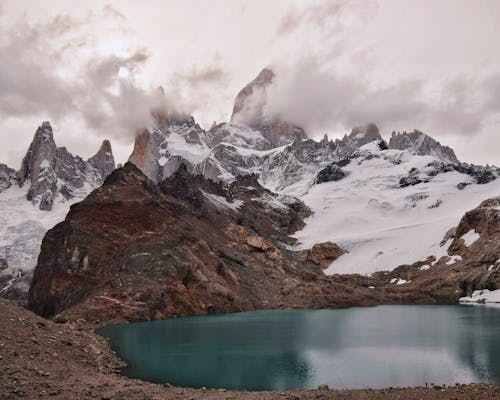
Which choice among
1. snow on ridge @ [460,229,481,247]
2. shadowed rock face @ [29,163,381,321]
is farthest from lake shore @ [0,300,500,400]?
snow on ridge @ [460,229,481,247]

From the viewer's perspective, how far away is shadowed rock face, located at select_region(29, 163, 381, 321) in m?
87.0

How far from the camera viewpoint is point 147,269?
91.7 m

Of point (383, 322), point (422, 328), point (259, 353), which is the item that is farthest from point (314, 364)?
point (383, 322)

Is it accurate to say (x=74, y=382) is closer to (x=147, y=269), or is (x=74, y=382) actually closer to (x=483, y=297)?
(x=147, y=269)

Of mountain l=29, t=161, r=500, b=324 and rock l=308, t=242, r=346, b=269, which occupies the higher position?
rock l=308, t=242, r=346, b=269

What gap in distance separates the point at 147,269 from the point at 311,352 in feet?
167

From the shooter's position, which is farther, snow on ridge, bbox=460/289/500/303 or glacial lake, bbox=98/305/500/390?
snow on ridge, bbox=460/289/500/303

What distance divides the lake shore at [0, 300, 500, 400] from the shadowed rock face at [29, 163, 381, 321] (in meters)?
40.5

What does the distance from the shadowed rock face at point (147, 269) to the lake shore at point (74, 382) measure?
133 feet

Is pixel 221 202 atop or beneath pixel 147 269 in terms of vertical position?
atop

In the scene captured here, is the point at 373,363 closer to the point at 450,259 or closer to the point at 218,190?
the point at 450,259

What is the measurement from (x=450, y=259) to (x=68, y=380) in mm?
132935

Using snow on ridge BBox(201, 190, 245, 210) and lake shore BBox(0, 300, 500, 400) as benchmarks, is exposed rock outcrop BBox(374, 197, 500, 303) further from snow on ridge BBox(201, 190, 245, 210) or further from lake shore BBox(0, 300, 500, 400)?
lake shore BBox(0, 300, 500, 400)

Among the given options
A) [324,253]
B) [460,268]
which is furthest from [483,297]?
[324,253]
